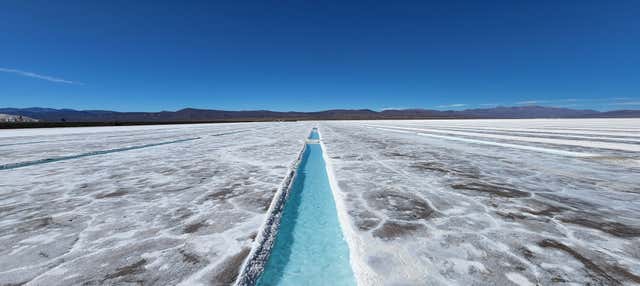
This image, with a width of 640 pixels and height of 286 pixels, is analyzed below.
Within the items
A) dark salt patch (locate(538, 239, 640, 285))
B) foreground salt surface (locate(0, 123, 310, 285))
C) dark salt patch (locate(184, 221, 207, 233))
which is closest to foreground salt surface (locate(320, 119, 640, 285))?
dark salt patch (locate(538, 239, 640, 285))

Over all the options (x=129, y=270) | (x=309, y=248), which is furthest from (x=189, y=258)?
(x=309, y=248)

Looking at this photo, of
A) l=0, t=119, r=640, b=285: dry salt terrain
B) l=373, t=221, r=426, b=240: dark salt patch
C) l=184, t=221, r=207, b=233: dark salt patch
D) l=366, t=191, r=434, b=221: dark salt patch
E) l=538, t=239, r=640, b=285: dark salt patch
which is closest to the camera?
l=538, t=239, r=640, b=285: dark salt patch

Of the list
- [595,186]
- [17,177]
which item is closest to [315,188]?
[595,186]

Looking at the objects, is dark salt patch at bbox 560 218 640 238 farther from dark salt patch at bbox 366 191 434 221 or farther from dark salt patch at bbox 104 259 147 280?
dark salt patch at bbox 104 259 147 280

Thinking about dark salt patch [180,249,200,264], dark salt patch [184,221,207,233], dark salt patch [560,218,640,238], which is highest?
dark salt patch [560,218,640,238]

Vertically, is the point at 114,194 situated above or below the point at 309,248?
above

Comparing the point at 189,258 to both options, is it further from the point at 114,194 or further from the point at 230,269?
the point at 114,194

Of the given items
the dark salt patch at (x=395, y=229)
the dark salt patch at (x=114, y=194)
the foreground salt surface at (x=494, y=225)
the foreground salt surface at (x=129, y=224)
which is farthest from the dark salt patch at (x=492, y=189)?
the dark salt patch at (x=114, y=194)

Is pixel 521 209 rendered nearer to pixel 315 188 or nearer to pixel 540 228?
pixel 540 228
